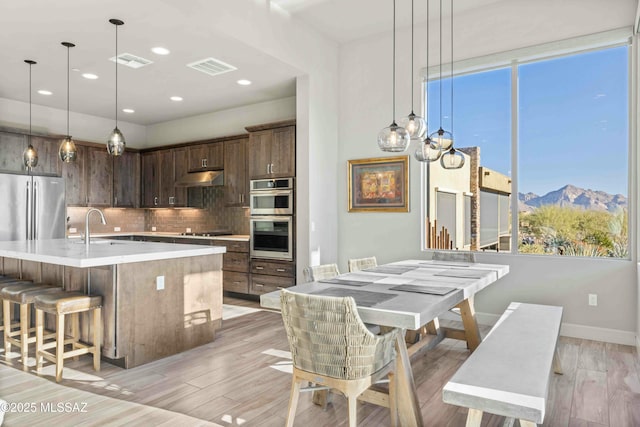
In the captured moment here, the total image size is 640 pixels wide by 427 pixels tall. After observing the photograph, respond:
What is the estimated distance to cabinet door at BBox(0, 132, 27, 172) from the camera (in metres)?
6.03

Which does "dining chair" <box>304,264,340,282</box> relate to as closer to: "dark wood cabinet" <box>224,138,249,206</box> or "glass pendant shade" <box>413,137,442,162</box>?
"glass pendant shade" <box>413,137,442,162</box>

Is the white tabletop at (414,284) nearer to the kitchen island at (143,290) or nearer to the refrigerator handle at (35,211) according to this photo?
the kitchen island at (143,290)

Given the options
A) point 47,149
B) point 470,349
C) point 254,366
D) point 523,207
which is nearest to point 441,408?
point 470,349

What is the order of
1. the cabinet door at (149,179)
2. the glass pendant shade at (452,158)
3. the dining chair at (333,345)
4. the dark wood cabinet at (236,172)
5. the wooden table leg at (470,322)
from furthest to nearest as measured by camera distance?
the cabinet door at (149,179) < the dark wood cabinet at (236,172) < the wooden table leg at (470,322) < the glass pendant shade at (452,158) < the dining chair at (333,345)

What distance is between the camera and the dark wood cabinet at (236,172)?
6473 millimetres

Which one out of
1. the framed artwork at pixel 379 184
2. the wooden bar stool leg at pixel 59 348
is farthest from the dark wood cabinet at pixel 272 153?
the wooden bar stool leg at pixel 59 348

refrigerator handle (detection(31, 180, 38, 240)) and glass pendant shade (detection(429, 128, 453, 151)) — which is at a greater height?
glass pendant shade (detection(429, 128, 453, 151))

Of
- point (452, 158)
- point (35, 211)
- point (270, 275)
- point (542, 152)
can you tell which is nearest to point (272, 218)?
point (270, 275)

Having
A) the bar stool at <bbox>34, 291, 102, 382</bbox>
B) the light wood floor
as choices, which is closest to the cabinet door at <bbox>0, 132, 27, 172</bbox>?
the bar stool at <bbox>34, 291, 102, 382</bbox>

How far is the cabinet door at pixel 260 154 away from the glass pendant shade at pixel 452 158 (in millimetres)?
2953

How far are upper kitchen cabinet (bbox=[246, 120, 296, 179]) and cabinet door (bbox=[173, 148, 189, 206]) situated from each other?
5.96ft

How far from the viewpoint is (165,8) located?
3.64m

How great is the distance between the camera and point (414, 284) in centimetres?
279

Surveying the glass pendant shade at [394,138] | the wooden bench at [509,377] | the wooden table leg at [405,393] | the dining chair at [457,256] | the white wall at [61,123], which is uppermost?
the white wall at [61,123]
